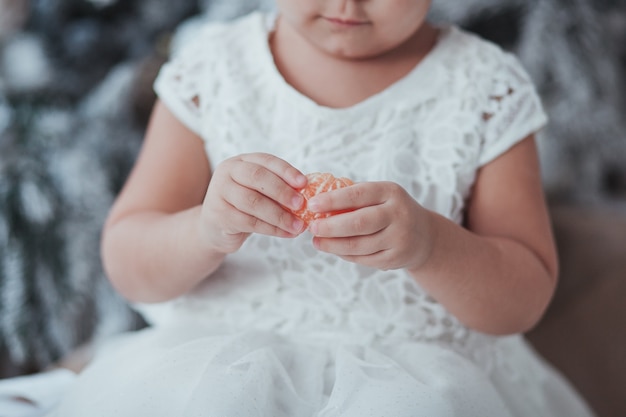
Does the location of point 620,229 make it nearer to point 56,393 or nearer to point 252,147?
point 252,147

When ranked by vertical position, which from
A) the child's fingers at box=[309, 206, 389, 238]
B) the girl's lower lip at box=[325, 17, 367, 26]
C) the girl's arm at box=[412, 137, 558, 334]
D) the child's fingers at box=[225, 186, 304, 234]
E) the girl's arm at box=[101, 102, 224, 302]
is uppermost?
the girl's lower lip at box=[325, 17, 367, 26]

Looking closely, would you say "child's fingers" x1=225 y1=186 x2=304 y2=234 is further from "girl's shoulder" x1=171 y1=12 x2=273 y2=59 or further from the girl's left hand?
"girl's shoulder" x1=171 y1=12 x2=273 y2=59

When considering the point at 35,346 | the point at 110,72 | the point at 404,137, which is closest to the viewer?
the point at 404,137

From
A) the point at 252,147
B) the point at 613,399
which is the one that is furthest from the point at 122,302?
the point at 613,399

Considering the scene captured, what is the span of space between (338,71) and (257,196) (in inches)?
11.5

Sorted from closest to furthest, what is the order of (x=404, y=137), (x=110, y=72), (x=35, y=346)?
(x=404, y=137) < (x=35, y=346) < (x=110, y=72)

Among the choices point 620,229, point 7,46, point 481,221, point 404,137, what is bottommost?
point 620,229

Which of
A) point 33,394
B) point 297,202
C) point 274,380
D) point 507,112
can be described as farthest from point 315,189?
point 33,394

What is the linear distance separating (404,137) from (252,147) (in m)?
0.18

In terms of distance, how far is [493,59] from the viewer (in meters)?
0.89

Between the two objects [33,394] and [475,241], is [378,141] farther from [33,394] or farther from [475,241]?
[33,394]

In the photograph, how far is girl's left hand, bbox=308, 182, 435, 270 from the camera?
61 cm

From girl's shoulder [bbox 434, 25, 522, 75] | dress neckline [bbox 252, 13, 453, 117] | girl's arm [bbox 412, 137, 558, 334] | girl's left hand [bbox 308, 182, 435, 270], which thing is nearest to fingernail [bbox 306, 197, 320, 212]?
girl's left hand [bbox 308, 182, 435, 270]

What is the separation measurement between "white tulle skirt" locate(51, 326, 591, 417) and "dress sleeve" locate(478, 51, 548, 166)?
243 mm
